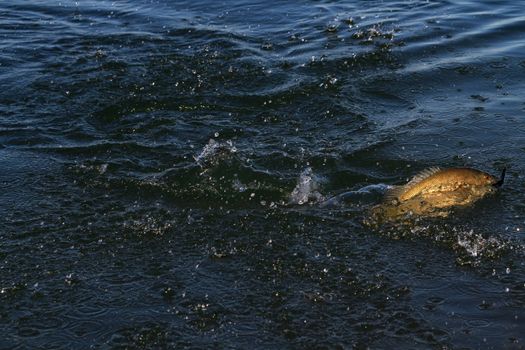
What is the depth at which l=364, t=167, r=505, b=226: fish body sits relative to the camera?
585cm

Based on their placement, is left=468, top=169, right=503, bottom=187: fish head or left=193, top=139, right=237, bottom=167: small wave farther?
left=193, top=139, right=237, bottom=167: small wave

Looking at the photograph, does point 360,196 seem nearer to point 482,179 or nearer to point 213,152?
point 482,179

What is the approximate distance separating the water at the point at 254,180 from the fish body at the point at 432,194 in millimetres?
132

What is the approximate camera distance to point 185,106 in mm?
8258

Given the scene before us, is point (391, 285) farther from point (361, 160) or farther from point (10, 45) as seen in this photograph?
point (10, 45)

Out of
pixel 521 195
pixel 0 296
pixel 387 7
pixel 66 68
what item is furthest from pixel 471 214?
pixel 387 7

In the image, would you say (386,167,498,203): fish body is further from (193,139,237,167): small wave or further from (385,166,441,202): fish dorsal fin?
(193,139,237,167): small wave

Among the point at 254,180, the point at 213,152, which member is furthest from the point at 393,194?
the point at 213,152

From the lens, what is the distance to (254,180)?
658 cm

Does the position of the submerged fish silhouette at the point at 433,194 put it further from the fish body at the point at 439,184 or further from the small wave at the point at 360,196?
the small wave at the point at 360,196

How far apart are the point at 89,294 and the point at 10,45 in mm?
6764

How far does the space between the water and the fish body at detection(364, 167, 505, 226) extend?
0.13 meters

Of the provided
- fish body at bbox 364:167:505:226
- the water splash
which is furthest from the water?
fish body at bbox 364:167:505:226

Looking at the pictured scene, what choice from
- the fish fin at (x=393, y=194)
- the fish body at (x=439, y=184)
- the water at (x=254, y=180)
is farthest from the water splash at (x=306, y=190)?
the fish body at (x=439, y=184)
